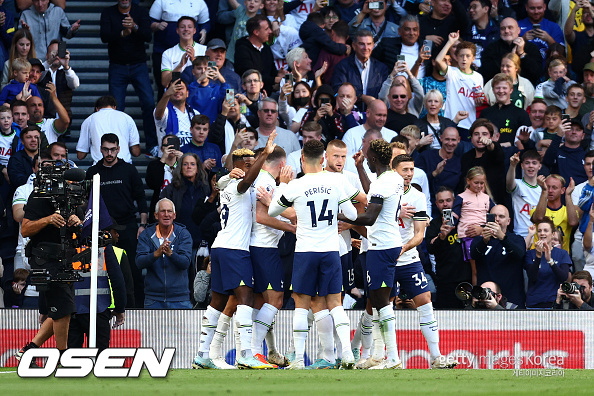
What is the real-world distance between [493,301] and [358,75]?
215 inches

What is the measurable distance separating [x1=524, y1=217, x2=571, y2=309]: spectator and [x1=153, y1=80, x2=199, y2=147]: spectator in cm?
567

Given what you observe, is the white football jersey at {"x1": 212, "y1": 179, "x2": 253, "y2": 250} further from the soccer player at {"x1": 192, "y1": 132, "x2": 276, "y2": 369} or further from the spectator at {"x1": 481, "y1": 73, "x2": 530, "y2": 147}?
the spectator at {"x1": 481, "y1": 73, "x2": 530, "y2": 147}

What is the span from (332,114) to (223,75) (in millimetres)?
2146

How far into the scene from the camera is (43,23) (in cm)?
1839

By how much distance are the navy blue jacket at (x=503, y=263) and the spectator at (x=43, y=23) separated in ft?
27.2

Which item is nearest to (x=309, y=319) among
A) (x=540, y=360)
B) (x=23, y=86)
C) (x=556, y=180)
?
(x=540, y=360)

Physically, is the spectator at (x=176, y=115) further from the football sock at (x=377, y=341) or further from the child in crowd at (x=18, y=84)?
the football sock at (x=377, y=341)

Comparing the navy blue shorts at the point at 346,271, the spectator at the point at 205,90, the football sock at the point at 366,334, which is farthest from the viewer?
the spectator at the point at 205,90

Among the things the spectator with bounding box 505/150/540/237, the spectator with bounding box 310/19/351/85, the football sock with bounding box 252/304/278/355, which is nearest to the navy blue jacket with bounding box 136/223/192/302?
the football sock with bounding box 252/304/278/355

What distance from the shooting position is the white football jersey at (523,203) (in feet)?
52.8

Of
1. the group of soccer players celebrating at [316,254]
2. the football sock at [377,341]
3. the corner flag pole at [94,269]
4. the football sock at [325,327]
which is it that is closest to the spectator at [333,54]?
the group of soccer players celebrating at [316,254]

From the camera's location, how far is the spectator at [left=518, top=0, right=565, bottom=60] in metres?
19.0

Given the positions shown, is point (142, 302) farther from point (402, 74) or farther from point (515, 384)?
point (515, 384)

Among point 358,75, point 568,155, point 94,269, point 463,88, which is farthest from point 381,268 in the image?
point 463,88
